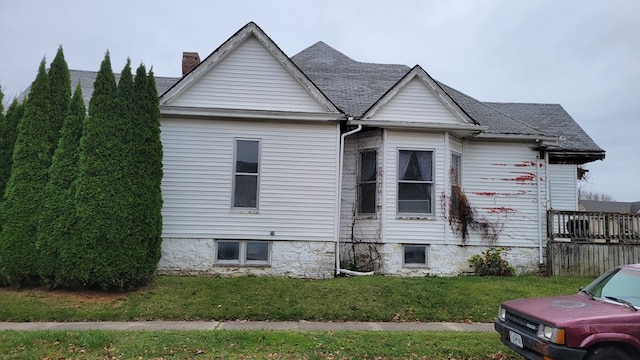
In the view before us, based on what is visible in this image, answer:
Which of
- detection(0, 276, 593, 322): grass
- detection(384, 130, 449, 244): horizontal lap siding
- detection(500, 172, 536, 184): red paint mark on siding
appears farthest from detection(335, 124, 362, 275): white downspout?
detection(500, 172, 536, 184): red paint mark on siding

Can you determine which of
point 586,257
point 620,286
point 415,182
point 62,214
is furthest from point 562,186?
point 62,214

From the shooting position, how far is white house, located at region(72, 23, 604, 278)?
11211mm

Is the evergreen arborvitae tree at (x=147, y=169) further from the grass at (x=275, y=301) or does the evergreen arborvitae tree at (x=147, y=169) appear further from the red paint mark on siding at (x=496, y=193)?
the red paint mark on siding at (x=496, y=193)

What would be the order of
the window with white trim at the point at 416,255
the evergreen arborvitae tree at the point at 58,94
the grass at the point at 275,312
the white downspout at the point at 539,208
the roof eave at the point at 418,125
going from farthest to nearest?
the white downspout at the point at 539,208, the window with white trim at the point at 416,255, the roof eave at the point at 418,125, the evergreen arborvitae tree at the point at 58,94, the grass at the point at 275,312

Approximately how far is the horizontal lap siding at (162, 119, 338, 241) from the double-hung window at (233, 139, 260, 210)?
16 centimetres

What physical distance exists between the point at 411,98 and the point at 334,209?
403cm

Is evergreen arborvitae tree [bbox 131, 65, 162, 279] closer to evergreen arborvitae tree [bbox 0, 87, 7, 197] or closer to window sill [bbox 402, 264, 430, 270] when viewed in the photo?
evergreen arborvitae tree [bbox 0, 87, 7, 197]

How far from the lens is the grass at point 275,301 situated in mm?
8125

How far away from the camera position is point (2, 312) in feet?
26.1

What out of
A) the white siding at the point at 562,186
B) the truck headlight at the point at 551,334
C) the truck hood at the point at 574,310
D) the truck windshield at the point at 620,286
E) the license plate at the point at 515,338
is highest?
the white siding at the point at 562,186

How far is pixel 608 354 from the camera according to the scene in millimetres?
4727

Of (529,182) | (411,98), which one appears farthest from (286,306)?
(529,182)

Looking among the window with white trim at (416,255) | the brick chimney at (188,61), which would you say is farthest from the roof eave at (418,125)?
the brick chimney at (188,61)

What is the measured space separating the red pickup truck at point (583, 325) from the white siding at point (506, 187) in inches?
284
